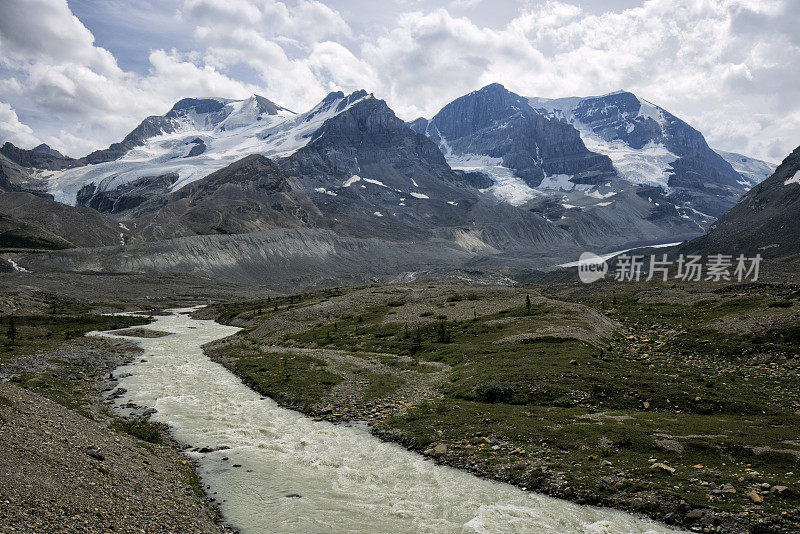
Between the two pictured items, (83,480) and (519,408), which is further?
(519,408)

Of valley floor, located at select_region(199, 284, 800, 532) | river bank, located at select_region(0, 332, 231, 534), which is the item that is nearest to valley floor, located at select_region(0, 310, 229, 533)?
→ river bank, located at select_region(0, 332, 231, 534)

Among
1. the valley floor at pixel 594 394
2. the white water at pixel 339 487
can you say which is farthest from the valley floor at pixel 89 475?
the valley floor at pixel 594 394

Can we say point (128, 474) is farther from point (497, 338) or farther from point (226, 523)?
point (497, 338)

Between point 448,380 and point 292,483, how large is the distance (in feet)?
61.9

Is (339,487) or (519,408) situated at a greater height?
(519,408)

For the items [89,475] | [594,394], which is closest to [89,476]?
[89,475]

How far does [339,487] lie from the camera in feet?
68.5

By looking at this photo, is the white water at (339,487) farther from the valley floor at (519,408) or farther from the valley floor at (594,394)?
the valley floor at (594,394)

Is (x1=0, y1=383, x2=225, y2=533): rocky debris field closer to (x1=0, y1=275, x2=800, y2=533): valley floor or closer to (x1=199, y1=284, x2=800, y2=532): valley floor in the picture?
(x1=0, y1=275, x2=800, y2=533): valley floor

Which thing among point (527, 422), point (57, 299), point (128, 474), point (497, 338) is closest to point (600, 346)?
point (497, 338)

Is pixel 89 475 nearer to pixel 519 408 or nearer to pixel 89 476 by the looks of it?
pixel 89 476

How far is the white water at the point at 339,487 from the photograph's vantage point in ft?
57.9

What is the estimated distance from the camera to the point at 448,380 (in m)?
37.9

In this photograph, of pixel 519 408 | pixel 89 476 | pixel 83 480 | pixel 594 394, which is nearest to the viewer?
pixel 83 480
